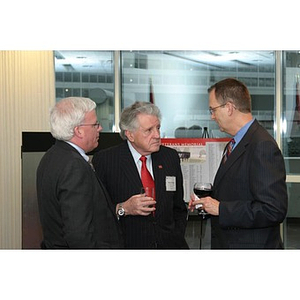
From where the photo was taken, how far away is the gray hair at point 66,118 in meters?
2.61

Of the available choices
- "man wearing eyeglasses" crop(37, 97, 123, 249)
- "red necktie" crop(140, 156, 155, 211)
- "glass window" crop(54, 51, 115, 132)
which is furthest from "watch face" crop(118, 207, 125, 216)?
"glass window" crop(54, 51, 115, 132)

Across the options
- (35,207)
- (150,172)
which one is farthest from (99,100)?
(150,172)

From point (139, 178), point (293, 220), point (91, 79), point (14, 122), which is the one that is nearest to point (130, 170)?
point (139, 178)

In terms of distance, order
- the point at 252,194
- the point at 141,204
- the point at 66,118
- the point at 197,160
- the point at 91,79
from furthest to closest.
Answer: the point at 91,79 → the point at 197,160 → the point at 141,204 → the point at 252,194 → the point at 66,118

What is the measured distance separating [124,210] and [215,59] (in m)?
4.88

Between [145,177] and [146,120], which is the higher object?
[146,120]

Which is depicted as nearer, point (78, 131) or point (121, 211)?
point (78, 131)

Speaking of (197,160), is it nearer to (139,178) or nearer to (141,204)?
(139,178)

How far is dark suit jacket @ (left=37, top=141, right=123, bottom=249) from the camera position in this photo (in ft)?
8.00

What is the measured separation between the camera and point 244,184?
2781mm

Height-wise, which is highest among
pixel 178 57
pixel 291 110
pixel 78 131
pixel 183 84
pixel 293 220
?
pixel 178 57

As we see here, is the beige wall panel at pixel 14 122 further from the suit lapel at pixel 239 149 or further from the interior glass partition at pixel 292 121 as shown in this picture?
the suit lapel at pixel 239 149

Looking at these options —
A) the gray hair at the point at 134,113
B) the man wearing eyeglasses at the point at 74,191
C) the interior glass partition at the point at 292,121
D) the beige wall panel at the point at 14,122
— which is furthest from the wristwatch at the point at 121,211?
the interior glass partition at the point at 292,121

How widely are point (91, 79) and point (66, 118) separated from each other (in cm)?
491
